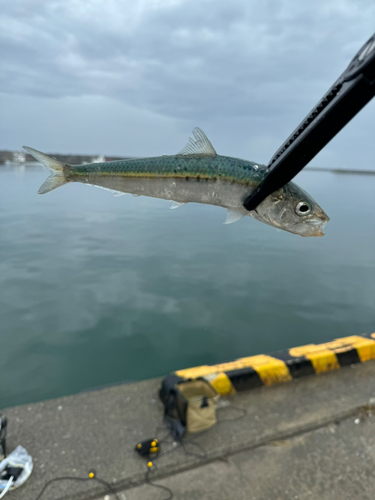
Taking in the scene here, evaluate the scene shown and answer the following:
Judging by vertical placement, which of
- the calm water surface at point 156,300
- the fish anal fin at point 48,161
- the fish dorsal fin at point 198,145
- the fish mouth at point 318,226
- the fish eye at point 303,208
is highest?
the fish dorsal fin at point 198,145

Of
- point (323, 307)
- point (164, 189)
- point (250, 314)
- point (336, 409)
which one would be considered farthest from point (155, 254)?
point (164, 189)

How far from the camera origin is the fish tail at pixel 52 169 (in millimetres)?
1309

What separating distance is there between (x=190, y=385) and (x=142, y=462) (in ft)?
3.55

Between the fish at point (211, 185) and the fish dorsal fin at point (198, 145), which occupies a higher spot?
the fish dorsal fin at point (198, 145)

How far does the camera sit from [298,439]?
164 inches

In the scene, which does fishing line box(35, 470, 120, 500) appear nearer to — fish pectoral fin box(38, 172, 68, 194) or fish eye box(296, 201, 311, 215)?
fish pectoral fin box(38, 172, 68, 194)

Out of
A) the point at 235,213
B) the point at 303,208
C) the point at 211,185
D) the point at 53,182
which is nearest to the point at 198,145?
the point at 211,185

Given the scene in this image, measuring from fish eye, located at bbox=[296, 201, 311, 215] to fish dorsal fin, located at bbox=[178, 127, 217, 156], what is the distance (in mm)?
364

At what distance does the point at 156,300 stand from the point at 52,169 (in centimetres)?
944

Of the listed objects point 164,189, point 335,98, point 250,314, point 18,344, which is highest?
point 335,98

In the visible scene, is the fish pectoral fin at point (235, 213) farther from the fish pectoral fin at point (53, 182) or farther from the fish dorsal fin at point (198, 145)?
the fish pectoral fin at point (53, 182)

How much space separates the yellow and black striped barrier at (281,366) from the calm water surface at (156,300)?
7.92 feet

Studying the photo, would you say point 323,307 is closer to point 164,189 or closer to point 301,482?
point 301,482

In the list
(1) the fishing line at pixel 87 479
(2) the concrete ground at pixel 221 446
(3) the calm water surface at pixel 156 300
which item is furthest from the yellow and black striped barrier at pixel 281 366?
(3) the calm water surface at pixel 156 300
